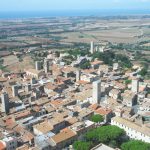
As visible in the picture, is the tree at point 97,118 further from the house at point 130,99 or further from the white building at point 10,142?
the white building at point 10,142

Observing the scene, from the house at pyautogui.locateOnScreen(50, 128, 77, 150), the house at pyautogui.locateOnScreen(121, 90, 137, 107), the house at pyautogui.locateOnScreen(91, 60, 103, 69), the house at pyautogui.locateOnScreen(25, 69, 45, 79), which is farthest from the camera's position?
the house at pyautogui.locateOnScreen(91, 60, 103, 69)

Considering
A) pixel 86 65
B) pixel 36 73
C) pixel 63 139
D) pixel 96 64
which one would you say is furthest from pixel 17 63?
pixel 63 139

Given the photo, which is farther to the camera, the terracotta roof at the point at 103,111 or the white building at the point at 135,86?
the white building at the point at 135,86

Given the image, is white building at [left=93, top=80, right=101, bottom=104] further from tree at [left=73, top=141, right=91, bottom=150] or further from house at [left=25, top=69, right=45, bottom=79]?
house at [left=25, top=69, right=45, bottom=79]

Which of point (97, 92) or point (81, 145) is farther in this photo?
point (97, 92)

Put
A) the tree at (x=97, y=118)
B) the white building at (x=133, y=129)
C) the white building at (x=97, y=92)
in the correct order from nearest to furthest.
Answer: the white building at (x=133, y=129), the tree at (x=97, y=118), the white building at (x=97, y=92)

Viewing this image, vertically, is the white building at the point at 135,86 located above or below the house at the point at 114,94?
above

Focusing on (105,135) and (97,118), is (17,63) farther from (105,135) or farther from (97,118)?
(105,135)

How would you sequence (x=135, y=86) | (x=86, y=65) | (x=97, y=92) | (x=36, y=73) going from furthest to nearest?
(x=86, y=65) < (x=36, y=73) < (x=135, y=86) < (x=97, y=92)

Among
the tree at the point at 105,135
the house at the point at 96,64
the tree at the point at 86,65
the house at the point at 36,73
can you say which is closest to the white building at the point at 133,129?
the tree at the point at 105,135

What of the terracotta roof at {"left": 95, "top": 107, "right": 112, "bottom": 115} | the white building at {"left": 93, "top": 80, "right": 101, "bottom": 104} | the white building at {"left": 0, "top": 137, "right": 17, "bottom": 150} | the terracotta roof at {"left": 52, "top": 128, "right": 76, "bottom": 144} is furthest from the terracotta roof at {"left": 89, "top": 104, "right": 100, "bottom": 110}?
the white building at {"left": 0, "top": 137, "right": 17, "bottom": 150}
